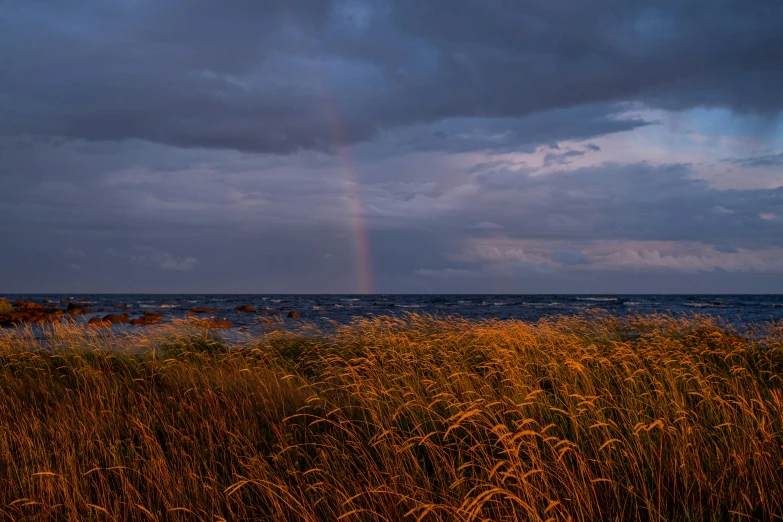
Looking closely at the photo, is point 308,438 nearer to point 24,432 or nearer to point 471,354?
point 24,432

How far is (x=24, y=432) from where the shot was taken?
17.3 feet

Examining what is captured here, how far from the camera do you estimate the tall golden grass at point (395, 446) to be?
11.7 feet

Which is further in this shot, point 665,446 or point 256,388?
point 256,388

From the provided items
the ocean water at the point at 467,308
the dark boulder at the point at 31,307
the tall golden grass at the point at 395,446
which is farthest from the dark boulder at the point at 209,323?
the dark boulder at the point at 31,307

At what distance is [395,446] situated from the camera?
3850mm

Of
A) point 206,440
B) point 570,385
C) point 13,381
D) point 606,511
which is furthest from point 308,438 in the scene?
point 13,381

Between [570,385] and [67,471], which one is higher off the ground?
[570,385]

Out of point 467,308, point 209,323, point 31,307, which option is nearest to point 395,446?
point 209,323

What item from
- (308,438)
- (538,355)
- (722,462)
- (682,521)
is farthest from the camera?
(538,355)

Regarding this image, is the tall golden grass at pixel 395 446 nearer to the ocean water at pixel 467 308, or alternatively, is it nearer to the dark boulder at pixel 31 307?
the ocean water at pixel 467 308

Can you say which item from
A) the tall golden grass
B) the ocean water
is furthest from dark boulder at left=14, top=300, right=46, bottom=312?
the tall golden grass

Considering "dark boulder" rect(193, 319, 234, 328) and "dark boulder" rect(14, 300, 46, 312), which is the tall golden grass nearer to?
"dark boulder" rect(193, 319, 234, 328)

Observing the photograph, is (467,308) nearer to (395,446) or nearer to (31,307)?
(31,307)

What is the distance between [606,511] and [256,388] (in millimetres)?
4921
